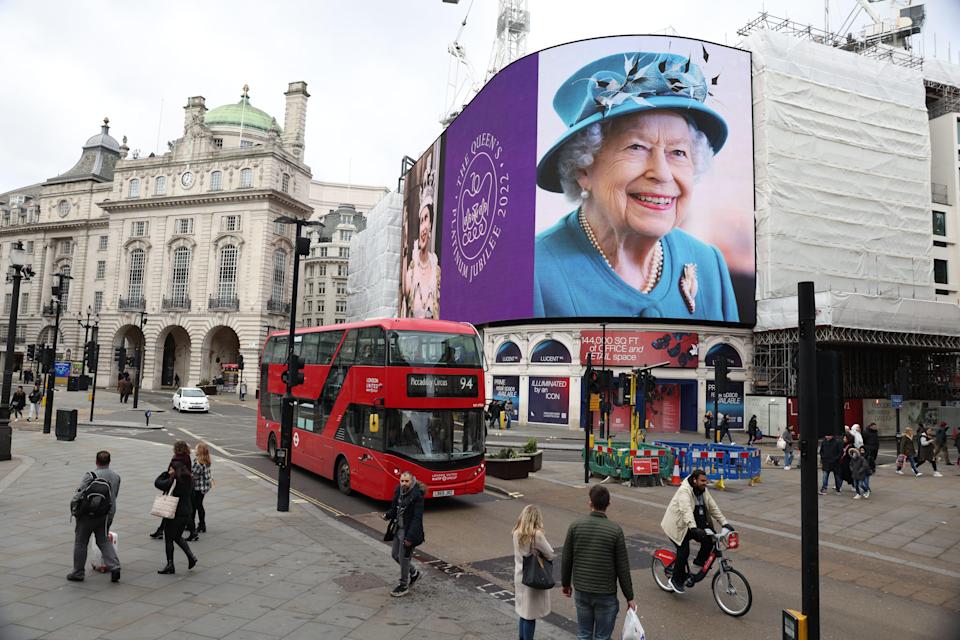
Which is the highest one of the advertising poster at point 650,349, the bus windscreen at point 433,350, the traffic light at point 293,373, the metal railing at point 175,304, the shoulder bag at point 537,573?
the metal railing at point 175,304

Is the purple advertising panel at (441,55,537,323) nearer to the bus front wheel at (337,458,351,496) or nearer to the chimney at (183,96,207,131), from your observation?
the bus front wheel at (337,458,351,496)

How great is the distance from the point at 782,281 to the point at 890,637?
35.2 meters

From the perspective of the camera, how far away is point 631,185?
3809 cm

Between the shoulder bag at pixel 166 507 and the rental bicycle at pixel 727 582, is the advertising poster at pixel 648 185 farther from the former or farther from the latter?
the shoulder bag at pixel 166 507

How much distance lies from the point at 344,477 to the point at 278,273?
176 ft

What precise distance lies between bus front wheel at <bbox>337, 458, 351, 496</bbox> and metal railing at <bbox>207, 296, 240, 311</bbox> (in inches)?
2018

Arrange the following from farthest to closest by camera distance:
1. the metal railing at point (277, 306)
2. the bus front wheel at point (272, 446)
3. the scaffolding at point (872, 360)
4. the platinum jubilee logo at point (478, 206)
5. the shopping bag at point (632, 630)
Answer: the metal railing at point (277, 306) < the platinum jubilee logo at point (478, 206) < the scaffolding at point (872, 360) < the bus front wheel at point (272, 446) < the shopping bag at point (632, 630)

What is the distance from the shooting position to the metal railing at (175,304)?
211 feet

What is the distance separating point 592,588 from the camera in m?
5.59

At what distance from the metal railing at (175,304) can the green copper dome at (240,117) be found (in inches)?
843

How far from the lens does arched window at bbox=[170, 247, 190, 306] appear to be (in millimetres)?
64812

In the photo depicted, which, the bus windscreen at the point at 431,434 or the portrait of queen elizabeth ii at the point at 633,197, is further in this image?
the portrait of queen elizabeth ii at the point at 633,197

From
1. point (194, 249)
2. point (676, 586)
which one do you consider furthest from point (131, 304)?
point (676, 586)

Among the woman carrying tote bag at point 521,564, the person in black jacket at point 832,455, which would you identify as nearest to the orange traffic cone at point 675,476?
the person in black jacket at point 832,455
